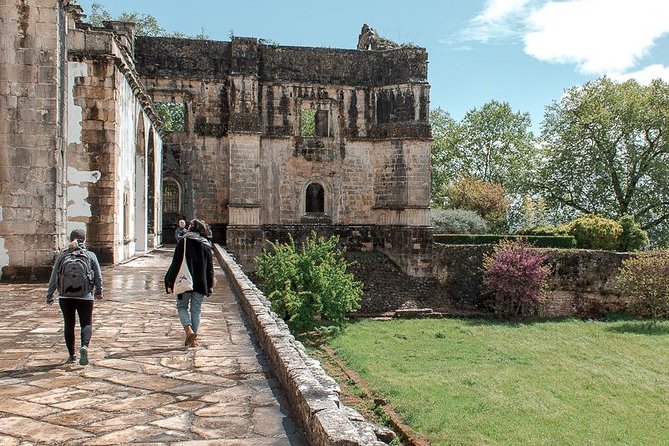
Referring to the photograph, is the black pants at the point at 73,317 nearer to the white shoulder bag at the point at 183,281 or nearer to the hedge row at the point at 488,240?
the white shoulder bag at the point at 183,281

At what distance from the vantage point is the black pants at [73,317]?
5.83m

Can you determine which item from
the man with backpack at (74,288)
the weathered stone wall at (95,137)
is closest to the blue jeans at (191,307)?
the man with backpack at (74,288)

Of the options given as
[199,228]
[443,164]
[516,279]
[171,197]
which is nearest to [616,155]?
[443,164]

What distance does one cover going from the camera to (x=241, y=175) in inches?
969

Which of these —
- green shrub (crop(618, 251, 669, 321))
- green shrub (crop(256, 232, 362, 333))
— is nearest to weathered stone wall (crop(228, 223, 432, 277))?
green shrub (crop(256, 232, 362, 333))

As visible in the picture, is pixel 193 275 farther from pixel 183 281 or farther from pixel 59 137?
pixel 59 137

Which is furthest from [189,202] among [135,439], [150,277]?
[135,439]

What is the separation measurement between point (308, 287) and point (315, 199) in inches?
325

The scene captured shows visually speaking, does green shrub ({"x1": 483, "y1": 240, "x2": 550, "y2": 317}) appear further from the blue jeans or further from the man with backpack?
the man with backpack

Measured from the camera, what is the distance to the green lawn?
11016 mm

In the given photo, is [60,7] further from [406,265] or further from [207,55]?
[406,265]

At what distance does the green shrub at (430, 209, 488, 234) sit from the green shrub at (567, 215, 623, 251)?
4378 mm

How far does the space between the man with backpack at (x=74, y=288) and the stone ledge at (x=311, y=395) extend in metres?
1.58

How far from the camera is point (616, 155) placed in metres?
36.8
